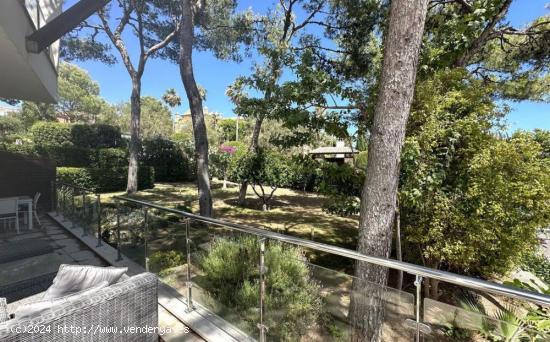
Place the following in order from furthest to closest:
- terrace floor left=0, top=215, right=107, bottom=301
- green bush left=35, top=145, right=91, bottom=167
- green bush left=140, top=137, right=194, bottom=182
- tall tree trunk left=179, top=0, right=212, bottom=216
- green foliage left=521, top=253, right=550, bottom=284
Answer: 1. green bush left=140, top=137, right=194, bottom=182
2. green bush left=35, top=145, right=91, bottom=167
3. tall tree trunk left=179, top=0, right=212, bottom=216
4. green foliage left=521, top=253, right=550, bottom=284
5. terrace floor left=0, top=215, right=107, bottom=301

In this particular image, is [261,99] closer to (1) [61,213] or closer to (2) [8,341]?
(2) [8,341]

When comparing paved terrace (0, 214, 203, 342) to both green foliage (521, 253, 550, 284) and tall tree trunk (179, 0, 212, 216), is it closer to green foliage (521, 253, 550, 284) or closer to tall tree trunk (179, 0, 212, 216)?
tall tree trunk (179, 0, 212, 216)

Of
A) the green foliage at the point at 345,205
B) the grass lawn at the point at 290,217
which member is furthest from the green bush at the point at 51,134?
the green foliage at the point at 345,205

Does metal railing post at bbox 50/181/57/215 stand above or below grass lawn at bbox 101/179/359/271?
above

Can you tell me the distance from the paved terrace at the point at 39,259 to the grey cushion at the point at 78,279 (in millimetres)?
810

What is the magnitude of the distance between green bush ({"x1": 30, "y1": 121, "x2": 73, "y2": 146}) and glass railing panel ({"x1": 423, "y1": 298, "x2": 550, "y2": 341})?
17840mm

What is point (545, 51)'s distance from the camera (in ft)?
18.1

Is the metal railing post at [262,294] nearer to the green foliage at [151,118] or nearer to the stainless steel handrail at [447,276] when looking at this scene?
the stainless steel handrail at [447,276]

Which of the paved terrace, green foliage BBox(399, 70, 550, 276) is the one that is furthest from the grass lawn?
green foliage BBox(399, 70, 550, 276)

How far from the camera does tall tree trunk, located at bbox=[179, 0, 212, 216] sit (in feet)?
20.2

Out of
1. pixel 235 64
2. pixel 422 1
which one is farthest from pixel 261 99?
pixel 235 64

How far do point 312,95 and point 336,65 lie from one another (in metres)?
2.86

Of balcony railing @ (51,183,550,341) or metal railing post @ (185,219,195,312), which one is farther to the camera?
metal railing post @ (185,219,195,312)

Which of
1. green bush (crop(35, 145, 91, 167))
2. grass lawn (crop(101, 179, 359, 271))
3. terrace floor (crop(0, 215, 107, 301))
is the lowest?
grass lawn (crop(101, 179, 359, 271))
